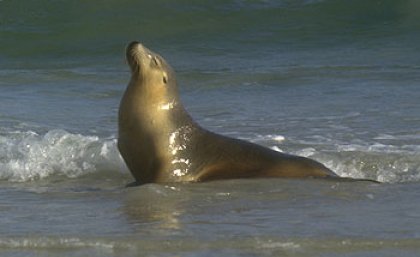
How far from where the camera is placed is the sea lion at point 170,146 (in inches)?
313

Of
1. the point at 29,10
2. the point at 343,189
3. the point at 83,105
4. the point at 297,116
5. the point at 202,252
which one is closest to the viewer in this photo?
the point at 202,252

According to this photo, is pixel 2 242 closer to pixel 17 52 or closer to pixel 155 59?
pixel 155 59

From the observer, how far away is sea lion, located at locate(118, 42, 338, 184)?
7.96 metres

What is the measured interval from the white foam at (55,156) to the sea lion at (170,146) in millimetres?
936

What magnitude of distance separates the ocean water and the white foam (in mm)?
16

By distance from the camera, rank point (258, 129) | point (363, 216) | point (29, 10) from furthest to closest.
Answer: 1. point (29, 10)
2. point (258, 129)
3. point (363, 216)

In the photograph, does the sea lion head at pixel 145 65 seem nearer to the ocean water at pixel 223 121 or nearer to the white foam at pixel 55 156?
the ocean water at pixel 223 121

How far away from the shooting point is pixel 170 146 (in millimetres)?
8086

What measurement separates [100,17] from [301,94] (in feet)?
30.1

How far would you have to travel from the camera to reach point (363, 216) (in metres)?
6.52

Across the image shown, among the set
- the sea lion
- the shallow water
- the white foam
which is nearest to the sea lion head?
the sea lion

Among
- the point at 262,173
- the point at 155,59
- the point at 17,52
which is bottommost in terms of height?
the point at 17,52

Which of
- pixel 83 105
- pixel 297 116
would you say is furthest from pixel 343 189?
pixel 83 105

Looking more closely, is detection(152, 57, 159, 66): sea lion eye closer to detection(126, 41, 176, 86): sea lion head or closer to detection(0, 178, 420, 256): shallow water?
detection(126, 41, 176, 86): sea lion head
